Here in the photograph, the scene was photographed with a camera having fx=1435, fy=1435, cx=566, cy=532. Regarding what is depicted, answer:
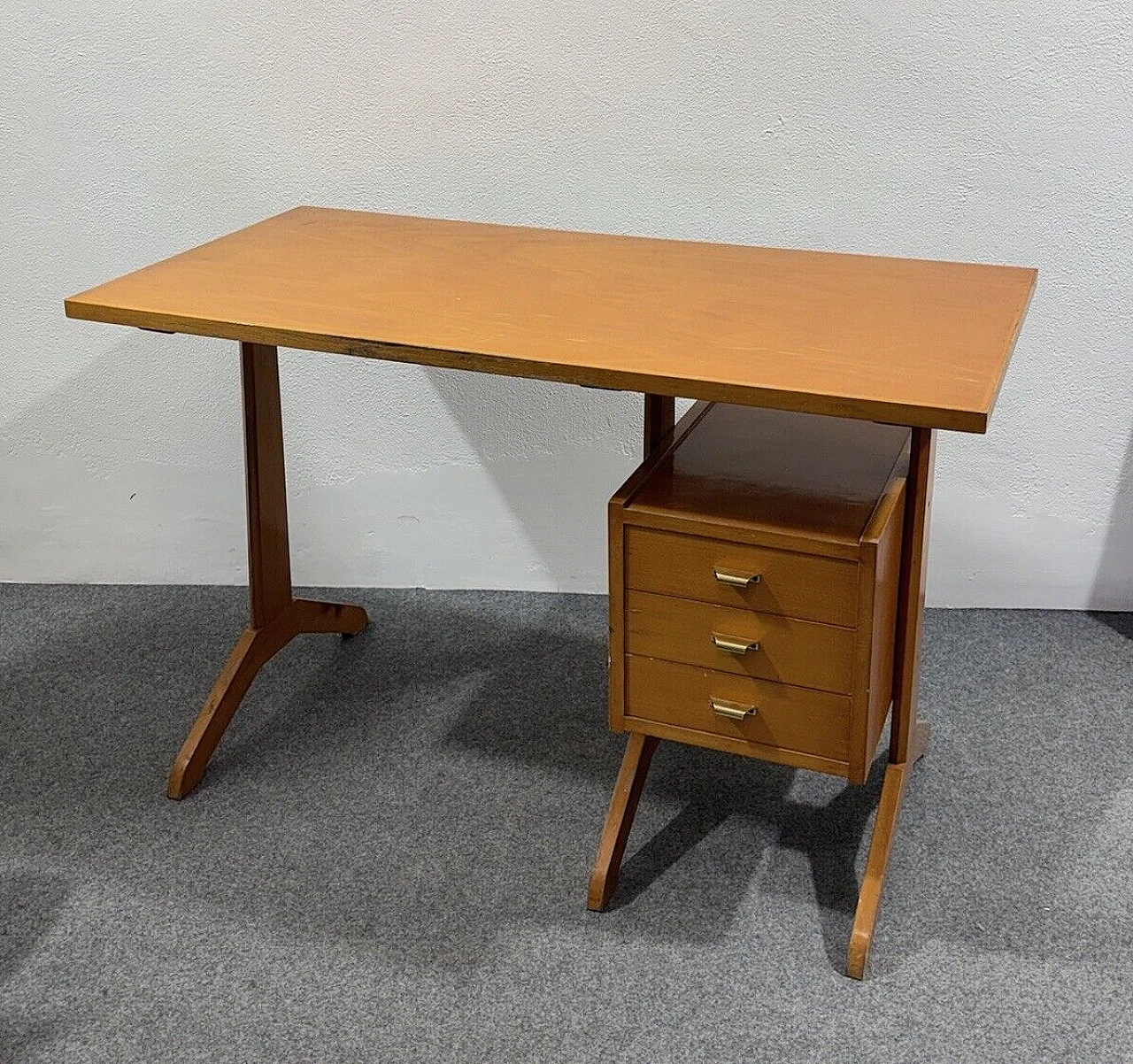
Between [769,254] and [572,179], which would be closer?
[769,254]

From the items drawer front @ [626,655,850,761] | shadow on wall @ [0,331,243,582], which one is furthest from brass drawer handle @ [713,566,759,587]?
shadow on wall @ [0,331,243,582]

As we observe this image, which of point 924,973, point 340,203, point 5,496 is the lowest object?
point 924,973

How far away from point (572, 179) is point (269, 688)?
107 cm

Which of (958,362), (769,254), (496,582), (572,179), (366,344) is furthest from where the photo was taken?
(496,582)

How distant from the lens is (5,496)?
2.96 m

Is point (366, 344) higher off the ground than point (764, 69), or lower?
lower

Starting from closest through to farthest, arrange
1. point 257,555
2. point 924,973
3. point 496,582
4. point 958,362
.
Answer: point 958,362 < point 924,973 < point 257,555 < point 496,582

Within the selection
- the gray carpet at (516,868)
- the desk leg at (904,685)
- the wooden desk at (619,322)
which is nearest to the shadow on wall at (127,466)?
the gray carpet at (516,868)

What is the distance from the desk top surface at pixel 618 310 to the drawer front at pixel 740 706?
433mm

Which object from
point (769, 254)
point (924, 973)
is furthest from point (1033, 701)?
point (769, 254)

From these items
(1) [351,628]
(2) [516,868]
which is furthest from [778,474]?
(1) [351,628]

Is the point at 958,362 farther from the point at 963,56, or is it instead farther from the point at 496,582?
the point at 496,582

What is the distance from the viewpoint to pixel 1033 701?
8.25 ft

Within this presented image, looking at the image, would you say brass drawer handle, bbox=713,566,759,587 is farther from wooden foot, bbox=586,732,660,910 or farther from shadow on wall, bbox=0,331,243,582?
shadow on wall, bbox=0,331,243,582
